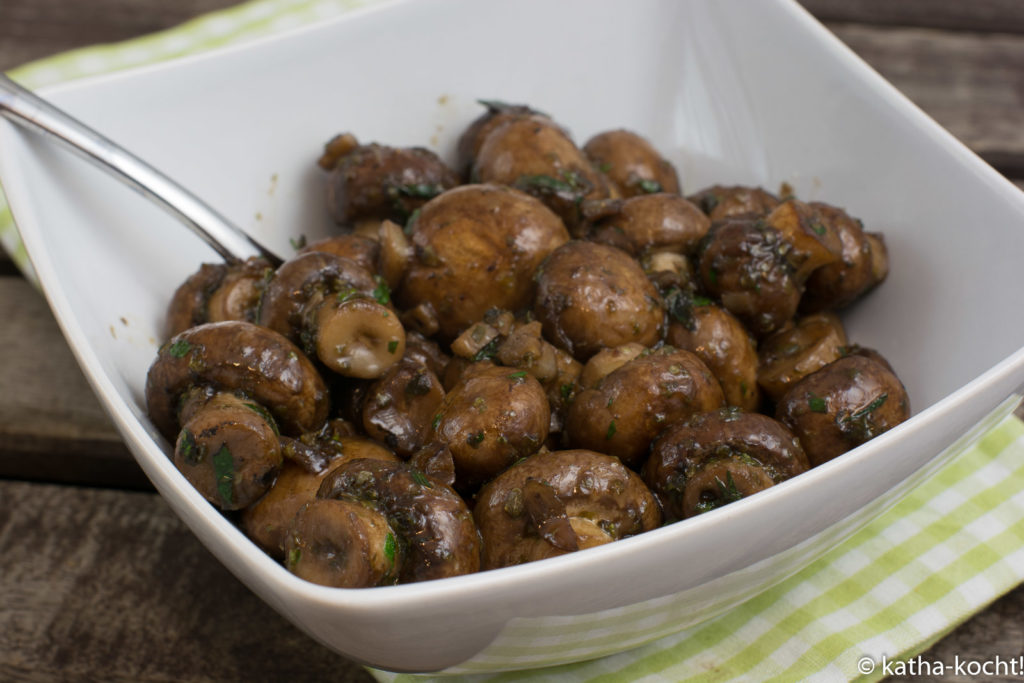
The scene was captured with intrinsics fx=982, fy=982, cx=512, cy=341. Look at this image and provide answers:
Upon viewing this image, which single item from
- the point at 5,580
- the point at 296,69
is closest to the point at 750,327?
the point at 296,69

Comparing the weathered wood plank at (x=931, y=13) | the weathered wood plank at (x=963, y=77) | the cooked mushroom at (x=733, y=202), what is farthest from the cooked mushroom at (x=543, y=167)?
the weathered wood plank at (x=931, y=13)

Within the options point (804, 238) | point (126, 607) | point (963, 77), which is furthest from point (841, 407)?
point (963, 77)

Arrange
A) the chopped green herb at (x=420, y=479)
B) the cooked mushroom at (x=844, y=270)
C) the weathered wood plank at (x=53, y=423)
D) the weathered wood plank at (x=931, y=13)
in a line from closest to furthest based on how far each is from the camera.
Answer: the chopped green herb at (x=420, y=479) < the cooked mushroom at (x=844, y=270) < the weathered wood plank at (x=53, y=423) < the weathered wood plank at (x=931, y=13)

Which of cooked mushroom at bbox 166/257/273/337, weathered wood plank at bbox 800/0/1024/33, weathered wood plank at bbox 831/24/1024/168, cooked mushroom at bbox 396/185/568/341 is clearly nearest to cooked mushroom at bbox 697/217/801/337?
cooked mushroom at bbox 396/185/568/341

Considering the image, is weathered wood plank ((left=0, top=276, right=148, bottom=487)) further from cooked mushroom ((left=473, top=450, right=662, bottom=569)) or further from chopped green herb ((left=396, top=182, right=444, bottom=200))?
cooked mushroom ((left=473, top=450, right=662, bottom=569))

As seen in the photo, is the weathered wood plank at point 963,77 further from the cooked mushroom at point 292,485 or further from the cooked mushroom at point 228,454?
the cooked mushroom at point 228,454

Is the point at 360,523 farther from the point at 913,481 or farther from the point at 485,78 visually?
the point at 485,78

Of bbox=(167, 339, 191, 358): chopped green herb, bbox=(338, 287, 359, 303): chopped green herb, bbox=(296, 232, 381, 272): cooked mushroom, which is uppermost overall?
bbox=(338, 287, 359, 303): chopped green herb
